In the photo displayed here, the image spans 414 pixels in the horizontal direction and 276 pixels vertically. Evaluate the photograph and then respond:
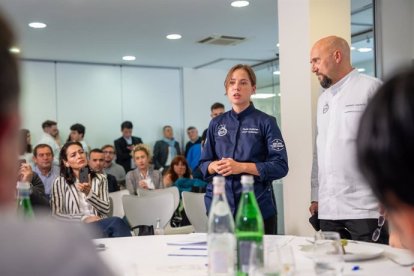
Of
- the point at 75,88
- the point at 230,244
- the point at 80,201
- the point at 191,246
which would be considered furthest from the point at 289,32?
the point at 75,88

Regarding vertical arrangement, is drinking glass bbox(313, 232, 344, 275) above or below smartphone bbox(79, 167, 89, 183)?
below

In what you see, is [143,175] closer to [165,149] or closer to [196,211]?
[196,211]

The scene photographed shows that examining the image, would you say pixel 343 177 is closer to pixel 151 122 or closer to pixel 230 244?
pixel 230 244

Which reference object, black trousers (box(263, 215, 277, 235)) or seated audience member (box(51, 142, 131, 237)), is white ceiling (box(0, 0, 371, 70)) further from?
black trousers (box(263, 215, 277, 235))

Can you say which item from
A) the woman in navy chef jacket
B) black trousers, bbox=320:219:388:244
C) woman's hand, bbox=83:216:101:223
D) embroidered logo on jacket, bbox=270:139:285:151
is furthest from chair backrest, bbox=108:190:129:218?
black trousers, bbox=320:219:388:244

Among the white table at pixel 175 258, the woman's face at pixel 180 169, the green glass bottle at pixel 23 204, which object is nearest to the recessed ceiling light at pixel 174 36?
the woman's face at pixel 180 169

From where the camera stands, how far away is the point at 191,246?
7.32ft

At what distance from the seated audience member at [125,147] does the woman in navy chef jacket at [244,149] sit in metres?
7.02

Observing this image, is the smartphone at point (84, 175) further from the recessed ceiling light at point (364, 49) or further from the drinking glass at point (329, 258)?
the recessed ceiling light at point (364, 49)

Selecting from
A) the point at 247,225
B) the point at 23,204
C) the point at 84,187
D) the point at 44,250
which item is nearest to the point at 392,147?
the point at 44,250

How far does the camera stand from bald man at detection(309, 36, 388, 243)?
2.71 meters

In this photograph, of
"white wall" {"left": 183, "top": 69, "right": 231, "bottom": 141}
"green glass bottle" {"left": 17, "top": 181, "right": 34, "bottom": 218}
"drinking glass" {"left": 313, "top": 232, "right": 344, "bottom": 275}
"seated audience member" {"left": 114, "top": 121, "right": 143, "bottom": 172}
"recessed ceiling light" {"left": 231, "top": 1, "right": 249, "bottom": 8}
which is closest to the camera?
"drinking glass" {"left": 313, "top": 232, "right": 344, "bottom": 275}

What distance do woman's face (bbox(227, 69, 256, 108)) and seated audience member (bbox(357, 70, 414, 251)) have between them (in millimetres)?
2288

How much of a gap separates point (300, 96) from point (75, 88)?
6997 millimetres
